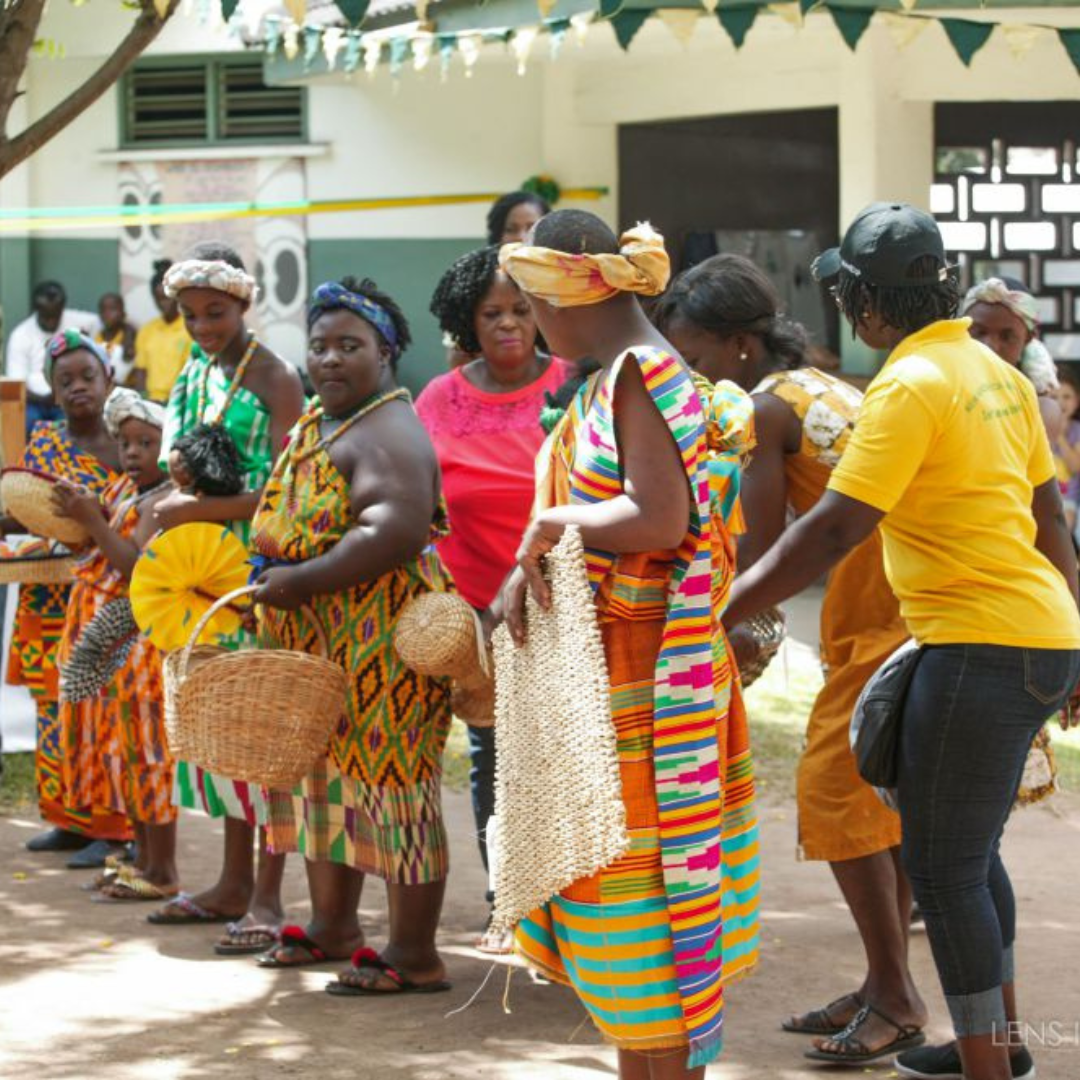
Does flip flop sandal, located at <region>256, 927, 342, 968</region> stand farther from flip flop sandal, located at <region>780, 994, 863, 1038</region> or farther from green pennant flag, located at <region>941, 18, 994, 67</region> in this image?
green pennant flag, located at <region>941, 18, 994, 67</region>

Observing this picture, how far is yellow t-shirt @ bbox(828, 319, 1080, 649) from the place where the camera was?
13.6 feet

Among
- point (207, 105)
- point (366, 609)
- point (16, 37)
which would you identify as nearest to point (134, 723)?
point (366, 609)

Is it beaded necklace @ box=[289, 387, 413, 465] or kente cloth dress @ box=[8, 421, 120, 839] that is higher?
beaded necklace @ box=[289, 387, 413, 465]

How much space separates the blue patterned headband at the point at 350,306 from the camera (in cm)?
570

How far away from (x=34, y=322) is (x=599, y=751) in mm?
14558

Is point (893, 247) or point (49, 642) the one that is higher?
point (893, 247)

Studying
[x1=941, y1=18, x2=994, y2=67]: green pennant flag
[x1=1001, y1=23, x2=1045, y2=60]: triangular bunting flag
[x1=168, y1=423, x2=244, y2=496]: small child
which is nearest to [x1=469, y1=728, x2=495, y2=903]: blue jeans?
[x1=168, y1=423, x2=244, y2=496]: small child

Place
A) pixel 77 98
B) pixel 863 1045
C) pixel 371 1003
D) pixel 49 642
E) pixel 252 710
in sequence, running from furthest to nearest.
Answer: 1. pixel 49 642
2. pixel 77 98
3. pixel 371 1003
4. pixel 252 710
5. pixel 863 1045

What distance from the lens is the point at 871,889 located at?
5105mm

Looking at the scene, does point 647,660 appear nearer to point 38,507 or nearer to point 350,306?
point 350,306

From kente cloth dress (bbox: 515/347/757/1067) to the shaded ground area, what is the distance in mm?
530

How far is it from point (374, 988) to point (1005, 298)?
290 cm

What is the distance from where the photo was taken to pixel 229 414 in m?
6.22

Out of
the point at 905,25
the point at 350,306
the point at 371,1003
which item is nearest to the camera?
the point at 371,1003
